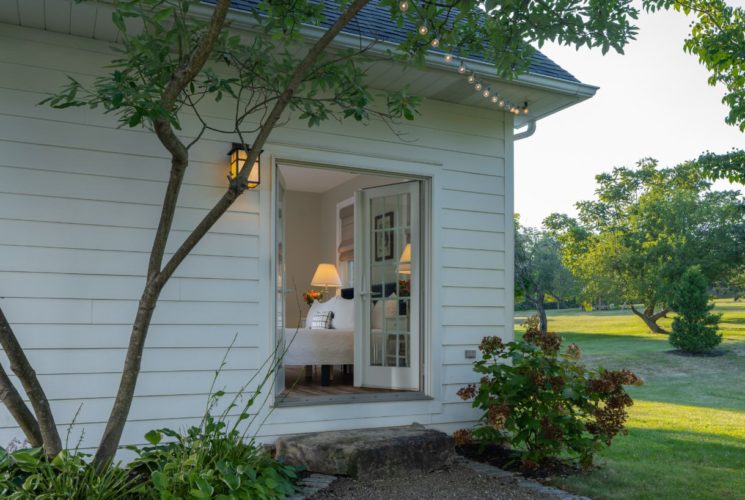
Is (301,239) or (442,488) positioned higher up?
(301,239)

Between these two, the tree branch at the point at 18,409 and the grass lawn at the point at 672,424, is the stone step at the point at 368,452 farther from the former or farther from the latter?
the tree branch at the point at 18,409

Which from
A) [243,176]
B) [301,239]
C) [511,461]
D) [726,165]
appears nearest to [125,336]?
[243,176]

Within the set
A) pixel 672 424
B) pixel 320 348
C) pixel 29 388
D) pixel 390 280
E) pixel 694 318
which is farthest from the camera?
pixel 694 318

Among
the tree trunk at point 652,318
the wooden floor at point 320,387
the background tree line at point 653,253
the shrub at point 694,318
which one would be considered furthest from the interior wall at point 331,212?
the tree trunk at point 652,318

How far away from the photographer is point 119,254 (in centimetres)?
418

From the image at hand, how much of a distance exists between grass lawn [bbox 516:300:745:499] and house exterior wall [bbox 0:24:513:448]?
150 cm

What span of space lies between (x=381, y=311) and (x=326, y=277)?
282cm

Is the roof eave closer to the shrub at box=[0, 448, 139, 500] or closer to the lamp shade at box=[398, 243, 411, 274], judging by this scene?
the lamp shade at box=[398, 243, 411, 274]

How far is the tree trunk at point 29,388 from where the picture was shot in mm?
3121

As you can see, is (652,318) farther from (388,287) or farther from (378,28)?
(378,28)

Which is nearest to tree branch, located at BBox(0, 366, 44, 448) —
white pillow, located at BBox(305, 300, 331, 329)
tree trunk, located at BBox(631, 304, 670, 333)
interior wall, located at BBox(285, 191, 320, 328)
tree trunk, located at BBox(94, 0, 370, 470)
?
tree trunk, located at BBox(94, 0, 370, 470)

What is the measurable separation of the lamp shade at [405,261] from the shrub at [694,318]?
485 inches

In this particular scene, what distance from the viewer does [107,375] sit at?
13.4 ft

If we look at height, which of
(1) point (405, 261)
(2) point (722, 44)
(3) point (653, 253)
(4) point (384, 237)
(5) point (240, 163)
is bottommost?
(1) point (405, 261)
